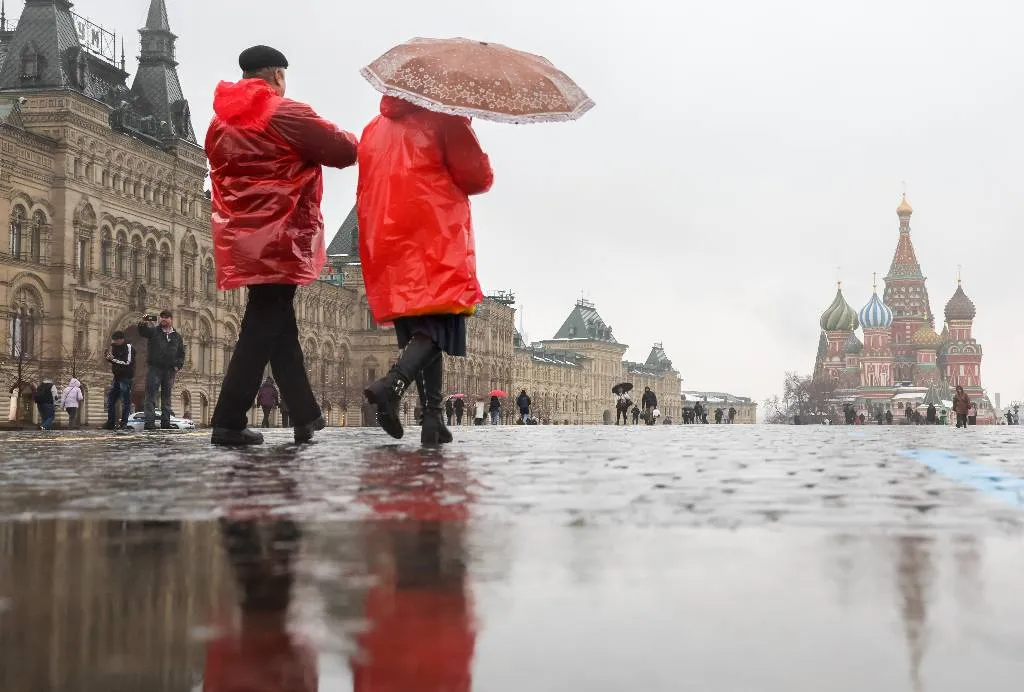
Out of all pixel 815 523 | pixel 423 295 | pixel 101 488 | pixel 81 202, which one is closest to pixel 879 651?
pixel 815 523

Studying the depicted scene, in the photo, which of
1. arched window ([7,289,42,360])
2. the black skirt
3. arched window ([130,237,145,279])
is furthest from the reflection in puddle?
arched window ([130,237,145,279])

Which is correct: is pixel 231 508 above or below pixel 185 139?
below

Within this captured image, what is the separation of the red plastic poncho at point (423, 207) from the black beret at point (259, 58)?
25.8 inches

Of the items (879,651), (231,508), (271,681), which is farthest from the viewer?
(231,508)

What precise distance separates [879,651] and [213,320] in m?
57.3

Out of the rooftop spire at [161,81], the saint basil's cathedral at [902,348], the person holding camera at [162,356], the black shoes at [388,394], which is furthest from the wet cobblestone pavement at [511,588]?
the saint basil's cathedral at [902,348]

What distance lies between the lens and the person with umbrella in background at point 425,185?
653 cm

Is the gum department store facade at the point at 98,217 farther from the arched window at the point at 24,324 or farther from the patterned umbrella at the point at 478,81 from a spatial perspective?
the patterned umbrella at the point at 478,81

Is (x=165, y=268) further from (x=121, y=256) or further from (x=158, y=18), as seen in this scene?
(x=158, y=18)

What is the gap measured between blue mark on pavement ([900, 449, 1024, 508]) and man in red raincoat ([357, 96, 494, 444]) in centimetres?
236

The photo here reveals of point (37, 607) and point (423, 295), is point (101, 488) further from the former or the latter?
point (423, 295)

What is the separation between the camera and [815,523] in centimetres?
253

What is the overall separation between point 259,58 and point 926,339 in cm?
16159

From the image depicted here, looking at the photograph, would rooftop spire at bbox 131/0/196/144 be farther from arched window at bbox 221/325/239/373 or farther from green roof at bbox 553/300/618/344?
green roof at bbox 553/300/618/344
